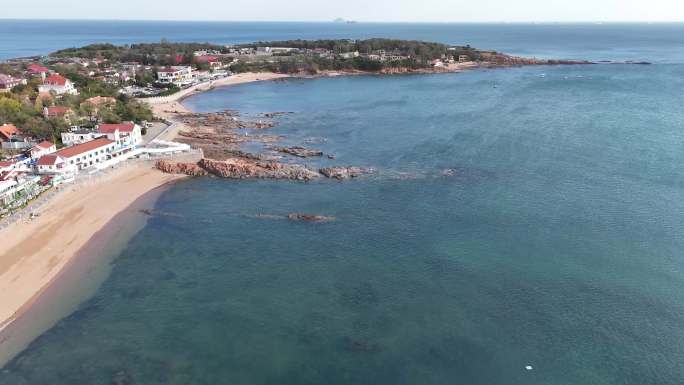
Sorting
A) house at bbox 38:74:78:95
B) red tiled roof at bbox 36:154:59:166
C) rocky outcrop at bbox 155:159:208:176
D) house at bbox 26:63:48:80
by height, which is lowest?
rocky outcrop at bbox 155:159:208:176

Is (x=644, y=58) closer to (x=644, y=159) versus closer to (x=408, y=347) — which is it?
(x=644, y=159)

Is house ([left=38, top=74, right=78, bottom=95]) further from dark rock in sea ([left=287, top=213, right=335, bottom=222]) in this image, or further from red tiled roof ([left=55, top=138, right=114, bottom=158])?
dark rock in sea ([left=287, top=213, right=335, bottom=222])

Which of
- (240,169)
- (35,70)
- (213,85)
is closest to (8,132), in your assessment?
(240,169)

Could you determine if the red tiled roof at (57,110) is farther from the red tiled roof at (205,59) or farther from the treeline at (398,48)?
the treeline at (398,48)

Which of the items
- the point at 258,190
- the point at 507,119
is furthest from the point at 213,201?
the point at 507,119

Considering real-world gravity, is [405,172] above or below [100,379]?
above

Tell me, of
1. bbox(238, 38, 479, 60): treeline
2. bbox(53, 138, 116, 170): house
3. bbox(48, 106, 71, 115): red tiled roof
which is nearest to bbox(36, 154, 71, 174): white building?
bbox(53, 138, 116, 170): house

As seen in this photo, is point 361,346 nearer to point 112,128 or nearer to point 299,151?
point 299,151
